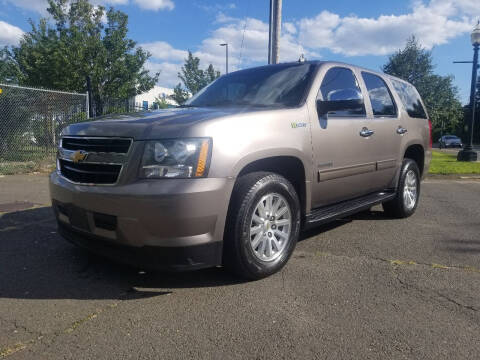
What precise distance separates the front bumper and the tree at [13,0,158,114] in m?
13.7

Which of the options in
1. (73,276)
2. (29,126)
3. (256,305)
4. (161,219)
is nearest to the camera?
(161,219)

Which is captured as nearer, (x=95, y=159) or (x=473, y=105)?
(x=95, y=159)

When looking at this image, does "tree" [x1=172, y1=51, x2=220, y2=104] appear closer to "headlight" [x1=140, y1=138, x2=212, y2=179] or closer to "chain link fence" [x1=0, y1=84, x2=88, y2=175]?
"chain link fence" [x1=0, y1=84, x2=88, y2=175]

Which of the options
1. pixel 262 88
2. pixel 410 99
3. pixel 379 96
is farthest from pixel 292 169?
pixel 410 99

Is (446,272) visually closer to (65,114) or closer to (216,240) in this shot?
(216,240)

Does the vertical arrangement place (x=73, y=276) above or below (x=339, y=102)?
below

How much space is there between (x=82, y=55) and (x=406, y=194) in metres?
14.1

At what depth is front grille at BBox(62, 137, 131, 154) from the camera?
102 inches

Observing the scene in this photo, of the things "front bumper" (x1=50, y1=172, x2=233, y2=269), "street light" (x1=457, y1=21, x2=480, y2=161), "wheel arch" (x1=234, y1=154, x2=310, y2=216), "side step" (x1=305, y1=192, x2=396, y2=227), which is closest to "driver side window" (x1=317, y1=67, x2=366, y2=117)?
"wheel arch" (x1=234, y1=154, x2=310, y2=216)

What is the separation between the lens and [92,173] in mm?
2693

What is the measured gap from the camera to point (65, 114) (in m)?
10.2

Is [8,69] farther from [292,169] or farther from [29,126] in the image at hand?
[292,169]

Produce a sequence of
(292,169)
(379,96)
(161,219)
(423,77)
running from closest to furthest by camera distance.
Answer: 1. (161,219)
2. (292,169)
3. (379,96)
4. (423,77)

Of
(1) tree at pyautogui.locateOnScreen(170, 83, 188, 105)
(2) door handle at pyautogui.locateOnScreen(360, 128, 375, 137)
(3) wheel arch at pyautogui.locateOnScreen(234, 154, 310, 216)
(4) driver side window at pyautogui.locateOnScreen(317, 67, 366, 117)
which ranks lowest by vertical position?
(3) wheel arch at pyautogui.locateOnScreen(234, 154, 310, 216)
